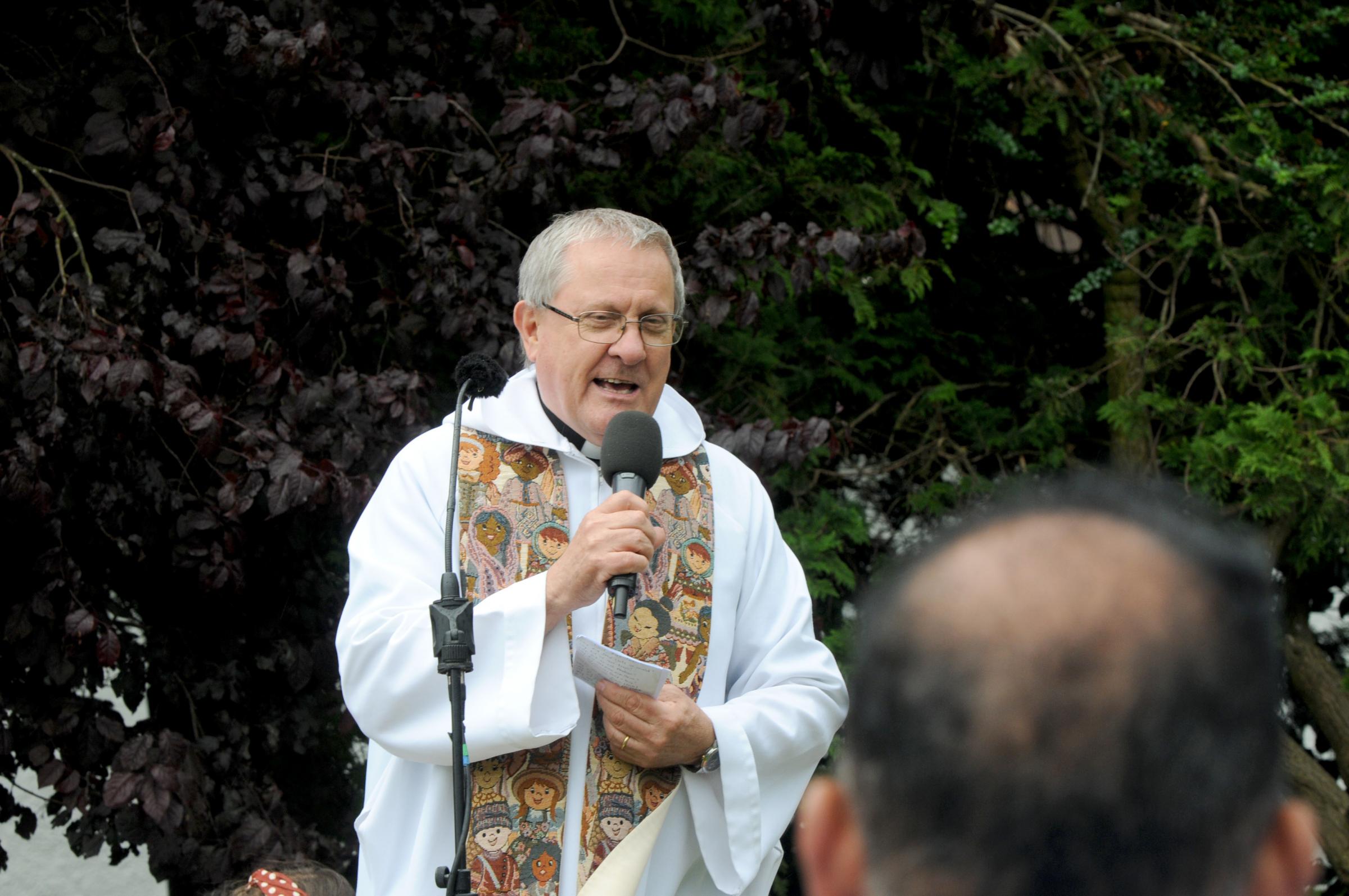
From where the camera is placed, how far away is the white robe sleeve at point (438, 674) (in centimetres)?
247

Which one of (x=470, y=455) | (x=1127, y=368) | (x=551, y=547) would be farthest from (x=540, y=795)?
(x=1127, y=368)

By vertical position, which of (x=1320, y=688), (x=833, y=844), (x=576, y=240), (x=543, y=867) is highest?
(x=833, y=844)

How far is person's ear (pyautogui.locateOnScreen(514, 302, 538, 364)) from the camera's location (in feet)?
9.55

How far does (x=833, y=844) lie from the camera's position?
861 mm

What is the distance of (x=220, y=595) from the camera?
161 inches

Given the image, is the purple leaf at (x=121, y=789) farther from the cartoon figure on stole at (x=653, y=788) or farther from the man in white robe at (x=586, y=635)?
the cartoon figure on stole at (x=653, y=788)

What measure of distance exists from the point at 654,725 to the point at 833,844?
170 cm

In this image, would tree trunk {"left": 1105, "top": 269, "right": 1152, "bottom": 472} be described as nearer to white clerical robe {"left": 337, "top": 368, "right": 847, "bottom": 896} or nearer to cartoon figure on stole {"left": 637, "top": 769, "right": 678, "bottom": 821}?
white clerical robe {"left": 337, "top": 368, "right": 847, "bottom": 896}

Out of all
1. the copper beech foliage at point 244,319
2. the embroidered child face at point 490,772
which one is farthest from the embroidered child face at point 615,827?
the copper beech foliage at point 244,319

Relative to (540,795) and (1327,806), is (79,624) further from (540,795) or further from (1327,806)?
(1327,806)

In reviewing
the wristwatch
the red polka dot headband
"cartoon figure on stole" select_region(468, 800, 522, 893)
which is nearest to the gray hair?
the wristwatch

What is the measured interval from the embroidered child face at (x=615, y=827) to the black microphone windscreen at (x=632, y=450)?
64 centimetres

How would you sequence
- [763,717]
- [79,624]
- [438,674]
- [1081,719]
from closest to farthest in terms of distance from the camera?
1. [1081,719]
2. [438,674]
3. [763,717]
4. [79,624]

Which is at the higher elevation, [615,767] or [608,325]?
[608,325]
